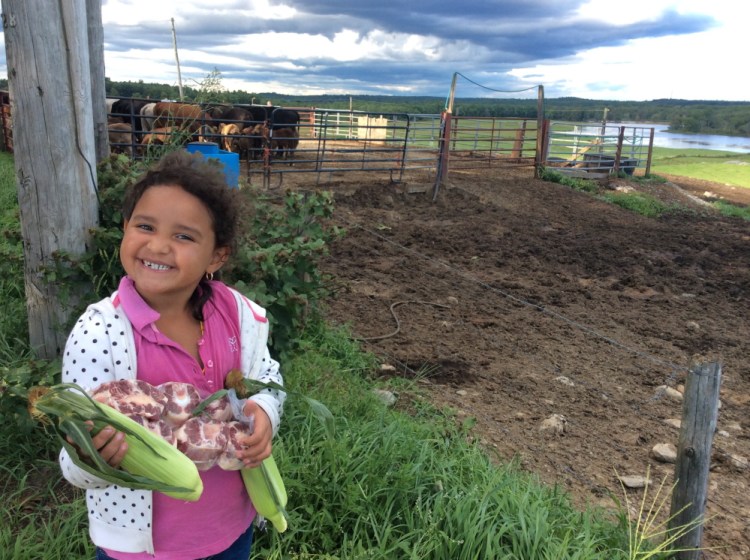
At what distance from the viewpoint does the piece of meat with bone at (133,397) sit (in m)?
1.22

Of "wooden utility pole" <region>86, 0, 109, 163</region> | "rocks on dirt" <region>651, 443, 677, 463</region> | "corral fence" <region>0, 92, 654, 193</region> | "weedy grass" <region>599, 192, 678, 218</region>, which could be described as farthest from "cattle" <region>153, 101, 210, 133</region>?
"weedy grass" <region>599, 192, 678, 218</region>

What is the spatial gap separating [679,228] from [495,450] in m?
9.15

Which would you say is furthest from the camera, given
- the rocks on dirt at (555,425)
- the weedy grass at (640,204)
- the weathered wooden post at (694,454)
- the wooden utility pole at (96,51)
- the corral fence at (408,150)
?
the weedy grass at (640,204)

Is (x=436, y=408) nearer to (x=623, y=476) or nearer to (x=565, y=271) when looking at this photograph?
(x=623, y=476)

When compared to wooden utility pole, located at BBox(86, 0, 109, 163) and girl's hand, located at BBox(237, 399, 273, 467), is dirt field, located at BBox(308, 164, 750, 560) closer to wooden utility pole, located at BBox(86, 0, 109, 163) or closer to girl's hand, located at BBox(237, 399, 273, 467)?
wooden utility pole, located at BBox(86, 0, 109, 163)

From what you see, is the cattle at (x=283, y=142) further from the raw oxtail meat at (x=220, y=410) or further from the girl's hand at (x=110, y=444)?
the girl's hand at (x=110, y=444)

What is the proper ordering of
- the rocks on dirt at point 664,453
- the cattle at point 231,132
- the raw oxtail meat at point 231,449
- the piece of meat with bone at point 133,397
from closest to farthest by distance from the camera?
the piece of meat with bone at point 133,397 < the raw oxtail meat at point 231,449 < the rocks on dirt at point 664,453 < the cattle at point 231,132

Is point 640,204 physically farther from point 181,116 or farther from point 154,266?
point 154,266

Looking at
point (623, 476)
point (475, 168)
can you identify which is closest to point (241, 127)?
point (475, 168)

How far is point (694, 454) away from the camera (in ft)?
7.97

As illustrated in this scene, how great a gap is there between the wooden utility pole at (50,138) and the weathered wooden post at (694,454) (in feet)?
8.44

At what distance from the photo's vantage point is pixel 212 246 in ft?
4.77

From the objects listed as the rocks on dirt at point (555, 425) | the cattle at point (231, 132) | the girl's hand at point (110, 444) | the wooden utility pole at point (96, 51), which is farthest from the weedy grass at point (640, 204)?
the girl's hand at point (110, 444)

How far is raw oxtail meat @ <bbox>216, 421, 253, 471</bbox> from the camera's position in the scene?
1.33 metres
